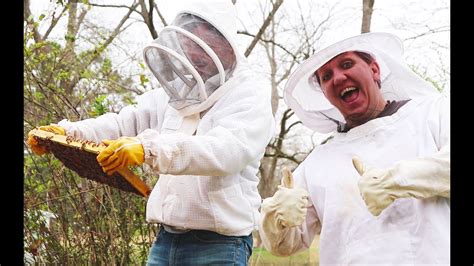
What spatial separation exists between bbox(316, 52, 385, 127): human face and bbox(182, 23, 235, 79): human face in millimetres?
548

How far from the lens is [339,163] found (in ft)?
6.57

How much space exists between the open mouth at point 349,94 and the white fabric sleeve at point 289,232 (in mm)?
275

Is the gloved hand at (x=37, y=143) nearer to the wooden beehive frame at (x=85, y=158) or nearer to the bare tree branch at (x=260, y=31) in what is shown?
the wooden beehive frame at (x=85, y=158)

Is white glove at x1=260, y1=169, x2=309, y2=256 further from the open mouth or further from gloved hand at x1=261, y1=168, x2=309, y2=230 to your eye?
the open mouth

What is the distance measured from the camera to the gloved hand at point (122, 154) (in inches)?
81.6

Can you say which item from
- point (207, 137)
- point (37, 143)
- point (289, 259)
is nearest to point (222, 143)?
point (207, 137)

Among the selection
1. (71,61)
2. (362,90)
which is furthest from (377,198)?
(71,61)

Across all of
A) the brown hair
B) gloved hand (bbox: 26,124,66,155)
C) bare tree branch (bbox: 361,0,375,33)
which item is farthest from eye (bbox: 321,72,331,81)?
bare tree branch (bbox: 361,0,375,33)

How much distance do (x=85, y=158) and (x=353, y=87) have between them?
1.10 metres

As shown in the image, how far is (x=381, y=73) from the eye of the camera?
2096 millimetres

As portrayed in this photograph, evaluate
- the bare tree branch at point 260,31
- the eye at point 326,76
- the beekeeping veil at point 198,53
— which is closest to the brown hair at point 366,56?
the eye at point 326,76

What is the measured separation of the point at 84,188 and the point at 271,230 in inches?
96.4

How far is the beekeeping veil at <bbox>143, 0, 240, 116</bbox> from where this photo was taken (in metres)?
2.45

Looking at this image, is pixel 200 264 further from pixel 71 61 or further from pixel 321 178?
pixel 71 61
